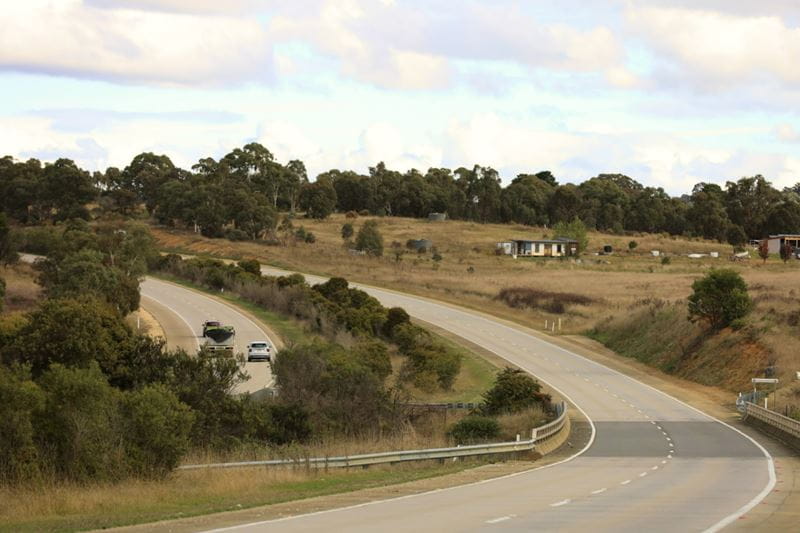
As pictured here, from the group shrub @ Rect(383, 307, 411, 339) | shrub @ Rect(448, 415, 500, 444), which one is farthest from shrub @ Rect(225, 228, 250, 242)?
shrub @ Rect(448, 415, 500, 444)

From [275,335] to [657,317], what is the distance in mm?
23884

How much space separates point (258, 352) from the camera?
61906 mm

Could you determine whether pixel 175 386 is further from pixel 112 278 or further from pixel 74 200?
pixel 74 200

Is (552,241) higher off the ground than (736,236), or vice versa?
(736,236)

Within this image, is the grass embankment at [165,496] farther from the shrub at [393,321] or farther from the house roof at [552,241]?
the house roof at [552,241]

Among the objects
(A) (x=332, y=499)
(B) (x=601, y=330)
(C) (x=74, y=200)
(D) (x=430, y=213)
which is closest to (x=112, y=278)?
(B) (x=601, y=330)

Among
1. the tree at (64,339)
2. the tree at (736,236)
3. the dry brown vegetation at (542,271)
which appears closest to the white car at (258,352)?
the tree at (64,339)

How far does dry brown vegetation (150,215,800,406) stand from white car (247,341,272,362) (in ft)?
77.5

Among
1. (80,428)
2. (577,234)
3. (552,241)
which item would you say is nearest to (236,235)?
(552,241)

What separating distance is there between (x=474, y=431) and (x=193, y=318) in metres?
44.3

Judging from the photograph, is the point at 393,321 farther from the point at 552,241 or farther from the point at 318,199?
the point at 318,199

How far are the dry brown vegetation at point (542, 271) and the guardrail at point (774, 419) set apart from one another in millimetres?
4938

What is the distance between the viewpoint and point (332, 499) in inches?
835

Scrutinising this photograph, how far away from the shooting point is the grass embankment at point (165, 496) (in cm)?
1836
